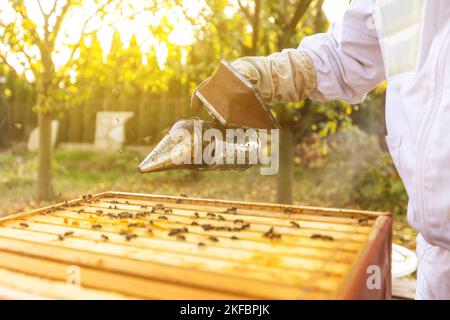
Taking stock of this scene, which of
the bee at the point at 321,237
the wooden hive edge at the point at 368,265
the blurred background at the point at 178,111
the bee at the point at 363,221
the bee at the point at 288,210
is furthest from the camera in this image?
the blurred background at the point at 178,111

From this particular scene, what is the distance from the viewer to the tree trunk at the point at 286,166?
7.44m

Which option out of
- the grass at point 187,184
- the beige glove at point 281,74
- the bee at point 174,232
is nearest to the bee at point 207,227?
the bee at point 174,232

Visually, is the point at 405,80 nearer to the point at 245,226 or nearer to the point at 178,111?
the point at 245,226

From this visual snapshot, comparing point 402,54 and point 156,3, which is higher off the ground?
point 156,3

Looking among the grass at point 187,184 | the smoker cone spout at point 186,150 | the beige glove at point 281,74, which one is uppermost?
the beige glove at point 281,74

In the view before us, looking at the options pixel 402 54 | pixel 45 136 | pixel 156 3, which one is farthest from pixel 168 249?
pixel 45 136

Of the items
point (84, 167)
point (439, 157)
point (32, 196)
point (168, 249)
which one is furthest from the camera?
point (84, 167)

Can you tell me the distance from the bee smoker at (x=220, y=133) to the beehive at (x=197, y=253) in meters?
0.31

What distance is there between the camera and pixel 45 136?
9.76m

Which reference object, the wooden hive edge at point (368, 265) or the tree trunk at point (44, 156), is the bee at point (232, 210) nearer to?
the wooden hive edge at point (368, 265)

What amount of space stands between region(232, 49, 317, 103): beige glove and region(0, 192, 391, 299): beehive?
0.66 meters

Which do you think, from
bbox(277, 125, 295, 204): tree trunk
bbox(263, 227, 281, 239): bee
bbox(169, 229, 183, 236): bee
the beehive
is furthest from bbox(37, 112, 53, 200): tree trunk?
bbox(263, 227, 281, 239): bee

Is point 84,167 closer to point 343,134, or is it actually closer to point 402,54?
point 343,134
